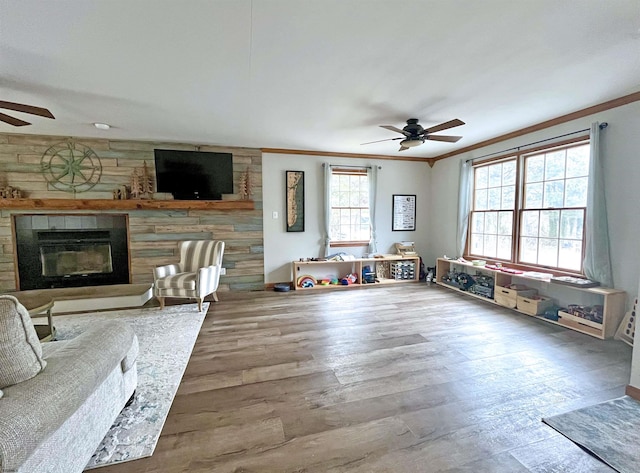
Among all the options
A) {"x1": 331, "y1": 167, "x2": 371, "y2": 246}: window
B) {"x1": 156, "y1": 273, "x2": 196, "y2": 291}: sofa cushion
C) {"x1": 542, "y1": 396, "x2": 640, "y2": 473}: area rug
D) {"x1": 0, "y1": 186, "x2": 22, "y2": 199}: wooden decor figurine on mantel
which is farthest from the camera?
{"x1": 331, "y1": 167, "x2": 371, "y2": 246}: window

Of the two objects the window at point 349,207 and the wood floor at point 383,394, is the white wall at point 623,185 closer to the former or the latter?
the wood floor at point 383,394

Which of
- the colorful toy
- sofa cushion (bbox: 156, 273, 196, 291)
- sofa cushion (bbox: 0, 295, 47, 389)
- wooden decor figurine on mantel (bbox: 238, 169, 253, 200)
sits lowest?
the colorful toy

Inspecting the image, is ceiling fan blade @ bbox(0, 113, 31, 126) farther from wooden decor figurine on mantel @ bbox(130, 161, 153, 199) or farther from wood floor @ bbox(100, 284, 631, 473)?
wood floor @ bbox(100, 284, 631, 473)

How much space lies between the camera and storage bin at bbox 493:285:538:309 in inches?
151

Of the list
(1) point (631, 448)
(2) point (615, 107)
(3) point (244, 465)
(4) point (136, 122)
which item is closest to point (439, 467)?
(3) point (244, 465)

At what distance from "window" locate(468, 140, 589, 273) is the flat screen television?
4.37 metres

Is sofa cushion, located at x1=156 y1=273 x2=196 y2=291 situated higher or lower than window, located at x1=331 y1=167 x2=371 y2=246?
lower

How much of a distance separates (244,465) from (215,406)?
563mm

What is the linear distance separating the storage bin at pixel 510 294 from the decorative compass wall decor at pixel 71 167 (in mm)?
6307

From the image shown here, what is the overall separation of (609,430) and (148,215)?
18.3ft

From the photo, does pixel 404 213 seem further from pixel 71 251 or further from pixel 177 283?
pixel 71 251

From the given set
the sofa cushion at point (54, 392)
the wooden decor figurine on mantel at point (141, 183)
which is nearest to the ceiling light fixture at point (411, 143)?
the sofa cushion at point (54, 392)

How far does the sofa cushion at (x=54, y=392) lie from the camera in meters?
0.91

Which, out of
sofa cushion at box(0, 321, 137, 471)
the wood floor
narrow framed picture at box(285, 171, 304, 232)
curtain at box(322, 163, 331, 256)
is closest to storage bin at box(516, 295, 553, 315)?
the wood floor
